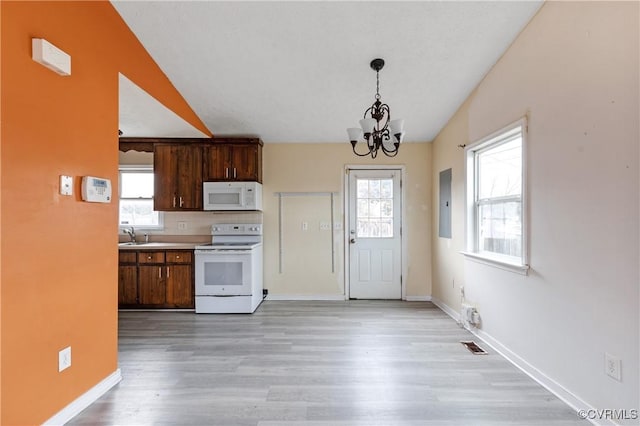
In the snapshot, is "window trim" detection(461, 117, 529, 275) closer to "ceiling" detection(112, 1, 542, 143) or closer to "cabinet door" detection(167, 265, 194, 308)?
"ceiling" detection(112, 1, 542, 143)

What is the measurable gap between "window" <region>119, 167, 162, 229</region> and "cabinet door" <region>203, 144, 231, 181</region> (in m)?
0.99

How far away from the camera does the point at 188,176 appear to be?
13.8 feet

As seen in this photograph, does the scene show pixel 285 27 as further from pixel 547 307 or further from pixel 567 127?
pixel 547 307

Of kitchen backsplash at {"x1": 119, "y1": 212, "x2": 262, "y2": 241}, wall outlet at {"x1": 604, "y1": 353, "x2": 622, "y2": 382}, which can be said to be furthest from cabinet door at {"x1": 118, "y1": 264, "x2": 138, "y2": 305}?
wall outlet at {"x1": 604, "y1": 353, "x2": 622, "y2": 382}

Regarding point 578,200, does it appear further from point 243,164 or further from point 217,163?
point 217,163

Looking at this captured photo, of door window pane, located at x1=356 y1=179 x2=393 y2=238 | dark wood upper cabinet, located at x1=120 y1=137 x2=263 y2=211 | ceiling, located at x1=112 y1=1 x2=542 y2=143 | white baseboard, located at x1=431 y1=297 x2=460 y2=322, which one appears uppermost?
ceiling, located at x1=112 y1=1 x2=542 y2=143

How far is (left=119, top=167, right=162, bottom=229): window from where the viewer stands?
14.8ft

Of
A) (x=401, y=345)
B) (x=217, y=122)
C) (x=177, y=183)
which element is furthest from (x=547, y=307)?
(x=177, y=183)

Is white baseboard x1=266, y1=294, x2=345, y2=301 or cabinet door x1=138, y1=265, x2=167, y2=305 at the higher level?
cabinet door x1=138, y1=265, x2=167, y2=305

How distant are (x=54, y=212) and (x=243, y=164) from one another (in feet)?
8.35

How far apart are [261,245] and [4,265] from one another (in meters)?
3.08

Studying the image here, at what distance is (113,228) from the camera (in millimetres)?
2318

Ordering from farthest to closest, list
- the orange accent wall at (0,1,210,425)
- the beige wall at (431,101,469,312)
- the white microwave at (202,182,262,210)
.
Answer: the white microwave at (202,182,262,210) → the beige wall at (431,101,469,312) → the orange accent wall at (0,1,210,425)

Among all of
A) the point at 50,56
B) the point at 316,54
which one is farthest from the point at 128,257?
the point at 316,54
